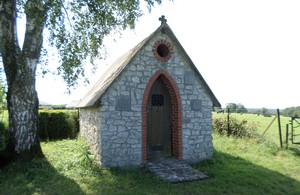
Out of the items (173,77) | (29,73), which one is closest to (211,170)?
(173,77)

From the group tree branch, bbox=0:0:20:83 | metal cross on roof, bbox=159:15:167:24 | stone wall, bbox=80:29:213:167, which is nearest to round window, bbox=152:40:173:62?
stone wall, bbox=80:29:213:167

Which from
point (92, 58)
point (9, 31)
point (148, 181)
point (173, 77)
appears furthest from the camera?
point (92, 58)

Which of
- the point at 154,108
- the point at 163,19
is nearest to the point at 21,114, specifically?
the point at 154,108

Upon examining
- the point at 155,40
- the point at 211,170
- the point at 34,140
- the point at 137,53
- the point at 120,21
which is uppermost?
the point at 120,21

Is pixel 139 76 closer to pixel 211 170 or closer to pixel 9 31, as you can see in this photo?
pixel 211 170

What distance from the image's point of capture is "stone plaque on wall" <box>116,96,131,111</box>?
27.6ft

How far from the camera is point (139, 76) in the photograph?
882 cm

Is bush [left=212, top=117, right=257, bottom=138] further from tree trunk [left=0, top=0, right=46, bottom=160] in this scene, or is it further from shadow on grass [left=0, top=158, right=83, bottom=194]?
tree trunk [left=0, top=0, right=46, bottom=160]

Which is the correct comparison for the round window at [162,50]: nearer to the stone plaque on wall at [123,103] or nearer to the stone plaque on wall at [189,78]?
the stone plaque on wall at [189,78]

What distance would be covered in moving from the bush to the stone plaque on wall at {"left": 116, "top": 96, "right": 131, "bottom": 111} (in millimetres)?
8689

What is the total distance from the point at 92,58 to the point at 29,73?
2.69 m

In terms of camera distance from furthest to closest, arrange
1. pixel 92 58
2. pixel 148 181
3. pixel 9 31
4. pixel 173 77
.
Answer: pixel 92 58 → pixel 173 77 → pixel 9 31 → pixel 148 181

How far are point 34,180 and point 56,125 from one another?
9252 mm

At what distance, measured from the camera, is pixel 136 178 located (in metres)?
7.62
